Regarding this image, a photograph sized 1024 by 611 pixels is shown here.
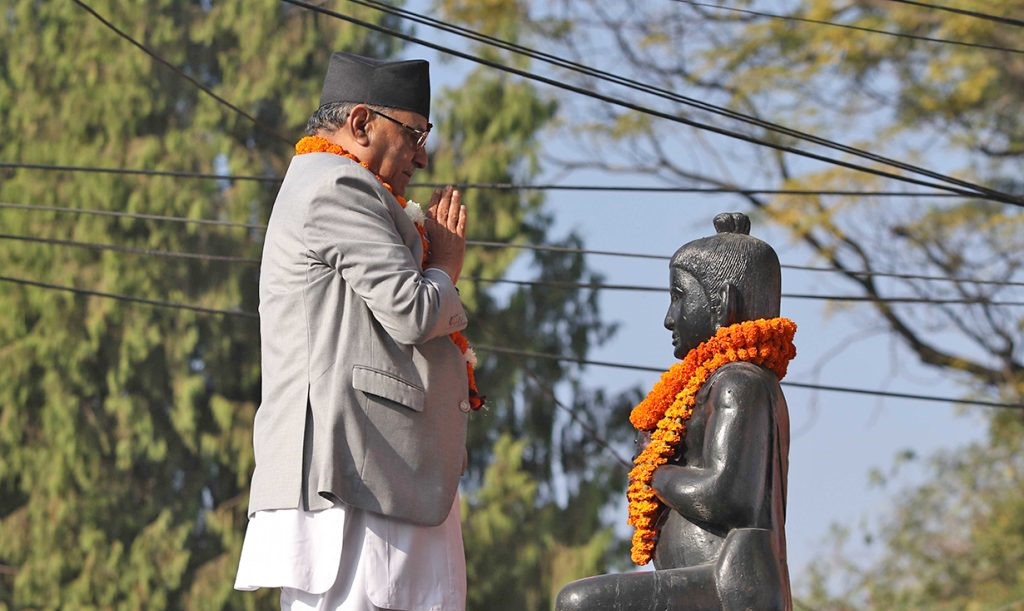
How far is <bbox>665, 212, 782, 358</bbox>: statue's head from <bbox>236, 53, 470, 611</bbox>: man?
1.60 ft

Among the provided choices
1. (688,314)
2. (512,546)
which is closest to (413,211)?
(688,314)

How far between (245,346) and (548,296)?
2273 millimetres

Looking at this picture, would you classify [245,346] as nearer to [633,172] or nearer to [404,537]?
[633,172]

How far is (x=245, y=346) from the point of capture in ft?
41.3

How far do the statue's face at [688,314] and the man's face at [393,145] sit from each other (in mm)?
630

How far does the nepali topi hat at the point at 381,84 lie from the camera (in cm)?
367

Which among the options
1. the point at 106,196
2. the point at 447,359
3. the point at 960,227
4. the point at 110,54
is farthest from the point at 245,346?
the point at 447,359

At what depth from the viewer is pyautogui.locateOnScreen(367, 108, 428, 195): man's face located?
12.0 ft

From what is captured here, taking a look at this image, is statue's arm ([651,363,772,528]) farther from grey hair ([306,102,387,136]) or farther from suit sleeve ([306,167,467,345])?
grey hair ([306,102,387,136])

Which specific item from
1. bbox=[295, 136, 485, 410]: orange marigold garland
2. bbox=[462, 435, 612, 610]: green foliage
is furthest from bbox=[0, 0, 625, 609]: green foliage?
bbox=[295, 136, 485, 410]: orange marigold garland

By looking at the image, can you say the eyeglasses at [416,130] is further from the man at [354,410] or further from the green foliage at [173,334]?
the green foliage at [173,334]

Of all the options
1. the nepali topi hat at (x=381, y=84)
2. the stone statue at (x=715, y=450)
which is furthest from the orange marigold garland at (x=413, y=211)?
the stone statue at (x=715, y=450)

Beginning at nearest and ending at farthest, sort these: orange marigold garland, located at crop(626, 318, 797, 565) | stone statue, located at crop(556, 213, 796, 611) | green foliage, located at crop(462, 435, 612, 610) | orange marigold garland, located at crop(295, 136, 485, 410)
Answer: stone statue, located at crop(556, 213, 796, 611)
orange marigold garland, located at crop(626, 318, 797, 565)
orange marigold garland, located at crop(295, 136, 485, 410)
green foliage, located at crop(462, 435, 612, 610)

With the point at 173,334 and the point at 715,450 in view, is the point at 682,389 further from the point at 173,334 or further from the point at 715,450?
the point at 173,334
